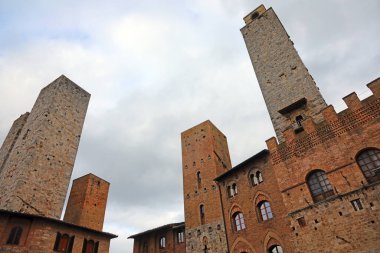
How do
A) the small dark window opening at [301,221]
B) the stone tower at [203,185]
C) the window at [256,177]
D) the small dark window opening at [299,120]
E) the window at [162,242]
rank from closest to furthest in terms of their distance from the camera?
the small dark window opening at [301,221], the small dark window opening at [299,120], the window at [256,177], the stone tower at [203,185], the window at [162,242]

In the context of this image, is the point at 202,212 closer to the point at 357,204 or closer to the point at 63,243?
the point at 63,243

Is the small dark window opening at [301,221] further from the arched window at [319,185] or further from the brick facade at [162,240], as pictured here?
the brick facade at [162,240]

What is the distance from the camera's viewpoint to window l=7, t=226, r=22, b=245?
48.5ft

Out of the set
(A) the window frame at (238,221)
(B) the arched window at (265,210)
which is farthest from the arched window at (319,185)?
(A) the window frame at (238,221)

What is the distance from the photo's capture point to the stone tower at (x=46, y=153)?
1888 centimetres

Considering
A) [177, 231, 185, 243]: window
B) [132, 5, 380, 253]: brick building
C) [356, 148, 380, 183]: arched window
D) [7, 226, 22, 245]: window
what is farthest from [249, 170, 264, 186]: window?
[7, 226, 22, 245]: window

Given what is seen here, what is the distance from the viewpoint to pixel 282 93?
60.2 ft

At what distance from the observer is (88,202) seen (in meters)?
21.8

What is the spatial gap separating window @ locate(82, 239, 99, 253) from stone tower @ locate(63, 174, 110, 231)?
7.32 feet

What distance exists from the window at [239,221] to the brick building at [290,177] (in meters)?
0.07

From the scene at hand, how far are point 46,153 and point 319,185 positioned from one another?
20.7 meters

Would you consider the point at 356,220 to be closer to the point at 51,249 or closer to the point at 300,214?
the point at 300,214

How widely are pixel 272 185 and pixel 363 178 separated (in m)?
5.28

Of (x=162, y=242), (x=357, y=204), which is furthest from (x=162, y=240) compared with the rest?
(x=357, y=204)
